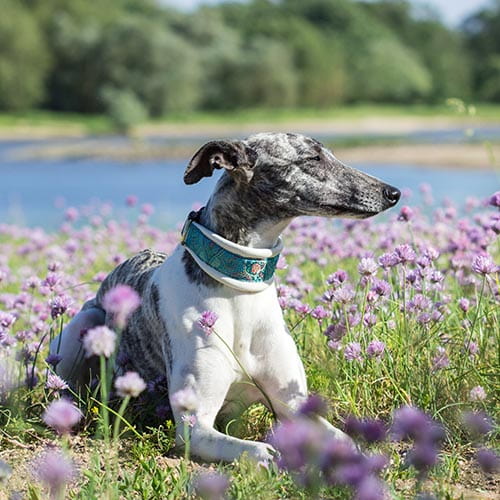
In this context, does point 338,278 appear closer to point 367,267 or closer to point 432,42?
point 367,267

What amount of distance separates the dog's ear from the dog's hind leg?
1172mm

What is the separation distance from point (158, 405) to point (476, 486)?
4.61 feet

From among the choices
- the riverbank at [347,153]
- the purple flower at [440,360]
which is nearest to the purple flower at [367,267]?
the purple flower at [440,360]

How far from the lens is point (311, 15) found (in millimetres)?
93688

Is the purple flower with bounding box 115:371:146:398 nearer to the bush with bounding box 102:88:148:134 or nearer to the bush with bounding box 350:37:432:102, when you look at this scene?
the bush with bounding box 102:88:148:134

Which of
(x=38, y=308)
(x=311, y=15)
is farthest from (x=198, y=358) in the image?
(x=311, y=15)

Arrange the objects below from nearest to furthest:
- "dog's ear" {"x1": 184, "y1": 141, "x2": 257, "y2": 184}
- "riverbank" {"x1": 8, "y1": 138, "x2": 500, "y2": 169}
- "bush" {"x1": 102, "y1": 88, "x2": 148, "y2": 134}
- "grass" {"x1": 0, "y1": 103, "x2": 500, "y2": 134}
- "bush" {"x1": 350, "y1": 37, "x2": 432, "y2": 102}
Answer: "dog's ear" {"x1": 184, "y1": 141, "x2": 257, "y2": 184} < "riverbank" {"x1": 8, "y1": 138, "x2": 500, "y2": 169} < "grass" {"x1": 0, "y1": 103, "x2": 500, "y2": 134} < "bush" {"x1": 102, "y1": 88, "x2": 148, "y2": 134} < "bush" {"x1": 350, "y1": 37, "x2": 432, "y2": 102}

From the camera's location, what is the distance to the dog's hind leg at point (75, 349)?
4.36 m

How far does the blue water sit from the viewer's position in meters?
14.1

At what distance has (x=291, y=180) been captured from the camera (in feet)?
11.8

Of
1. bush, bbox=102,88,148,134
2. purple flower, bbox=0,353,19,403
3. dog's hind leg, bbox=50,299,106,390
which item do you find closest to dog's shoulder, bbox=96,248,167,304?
dog's hind leg, bbox=50,299,106,390

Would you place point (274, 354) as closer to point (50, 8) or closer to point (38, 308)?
point (38, 308)

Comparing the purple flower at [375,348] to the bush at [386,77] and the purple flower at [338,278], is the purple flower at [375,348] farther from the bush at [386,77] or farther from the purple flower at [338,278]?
the bush at [386,77]

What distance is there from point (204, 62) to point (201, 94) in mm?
2021
